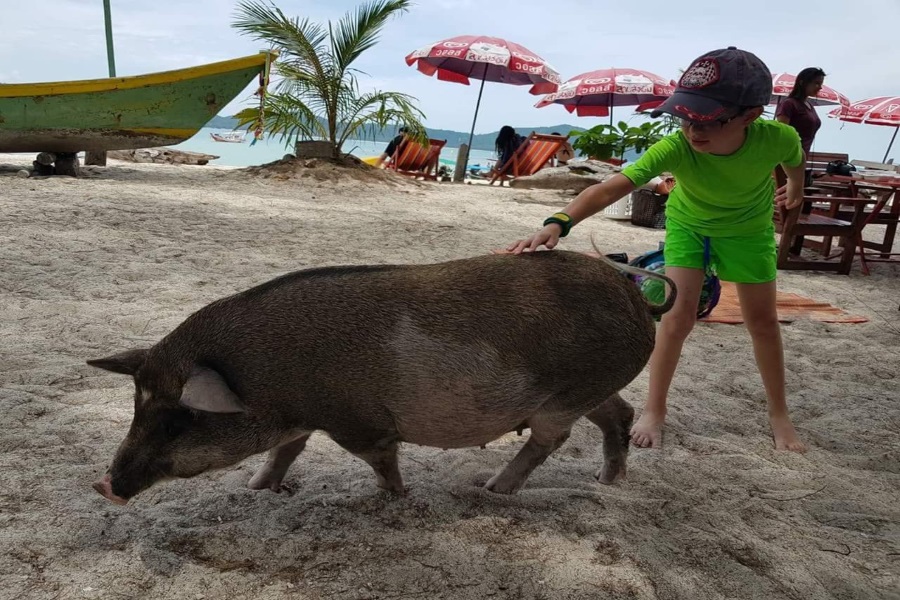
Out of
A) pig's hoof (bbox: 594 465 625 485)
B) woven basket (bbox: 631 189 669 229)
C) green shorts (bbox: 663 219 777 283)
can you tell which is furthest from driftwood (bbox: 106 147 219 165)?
pig's hoof (bbox: 594 465 625 485)

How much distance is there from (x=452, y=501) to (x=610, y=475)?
0.69 m

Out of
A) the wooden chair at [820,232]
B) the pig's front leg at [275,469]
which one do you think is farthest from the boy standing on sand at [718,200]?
the wooden chair at [820,232]

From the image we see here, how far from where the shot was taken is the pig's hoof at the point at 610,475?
286 cm

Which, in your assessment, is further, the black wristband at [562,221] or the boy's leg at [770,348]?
the boy's leg at [770,348]

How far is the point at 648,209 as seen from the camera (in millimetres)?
10391

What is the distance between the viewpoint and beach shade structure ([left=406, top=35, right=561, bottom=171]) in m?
17.0

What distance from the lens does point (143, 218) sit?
7066mm

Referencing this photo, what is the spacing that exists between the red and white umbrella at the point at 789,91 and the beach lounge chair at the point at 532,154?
475 centimetres

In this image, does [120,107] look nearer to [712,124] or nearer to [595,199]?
[595,199]

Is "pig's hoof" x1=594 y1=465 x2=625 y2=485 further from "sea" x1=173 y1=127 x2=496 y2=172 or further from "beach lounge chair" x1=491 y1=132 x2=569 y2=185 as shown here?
"beach lounge chair" x1=491 y1=132 x2=569 y2=185

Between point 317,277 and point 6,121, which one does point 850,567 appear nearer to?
point 317,277

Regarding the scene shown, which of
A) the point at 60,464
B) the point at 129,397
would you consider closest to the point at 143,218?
the point at 129,397

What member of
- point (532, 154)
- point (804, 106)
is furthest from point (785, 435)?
point (532, 154)

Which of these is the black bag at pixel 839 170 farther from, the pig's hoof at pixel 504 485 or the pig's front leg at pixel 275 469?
the pig's front leg at pixel 275 469
